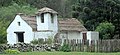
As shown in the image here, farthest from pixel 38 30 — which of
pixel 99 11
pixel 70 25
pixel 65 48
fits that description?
pixel 65 48

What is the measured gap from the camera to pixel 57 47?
132 feet

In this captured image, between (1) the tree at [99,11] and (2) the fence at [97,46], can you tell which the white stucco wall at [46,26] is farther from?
(2) the fence at [97,46]

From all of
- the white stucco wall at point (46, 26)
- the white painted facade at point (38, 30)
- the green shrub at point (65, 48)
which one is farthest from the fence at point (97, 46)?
the white stucco wall at point (46, 26)

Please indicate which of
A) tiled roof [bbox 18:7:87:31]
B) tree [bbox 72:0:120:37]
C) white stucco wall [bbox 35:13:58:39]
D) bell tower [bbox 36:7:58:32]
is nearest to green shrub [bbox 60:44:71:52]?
white stucco wall [bbox 35:13:58:39]

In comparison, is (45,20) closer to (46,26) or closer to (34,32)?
(46,26)

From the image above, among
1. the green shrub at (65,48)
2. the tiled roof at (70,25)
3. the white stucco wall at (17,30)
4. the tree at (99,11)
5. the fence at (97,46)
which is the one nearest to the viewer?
the fence at (97,46)

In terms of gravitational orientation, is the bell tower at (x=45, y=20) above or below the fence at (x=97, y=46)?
above

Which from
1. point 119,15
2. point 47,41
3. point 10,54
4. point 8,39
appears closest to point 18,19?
point 8,39

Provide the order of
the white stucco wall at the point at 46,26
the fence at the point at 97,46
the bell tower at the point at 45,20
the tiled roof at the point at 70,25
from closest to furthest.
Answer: the fence at the point at 97,46
the white stucco wall at the point at 46,26
the bell tower at the point at 45,20
the tiled roof at the point at 70,25

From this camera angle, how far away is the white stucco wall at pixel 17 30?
2088 inches

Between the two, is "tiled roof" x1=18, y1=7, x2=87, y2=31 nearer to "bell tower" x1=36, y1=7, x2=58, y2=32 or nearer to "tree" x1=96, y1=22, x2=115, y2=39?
"bell tower" x1=36, y1=7, x2=58, y2=32

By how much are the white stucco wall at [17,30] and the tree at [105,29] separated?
992 centimetres

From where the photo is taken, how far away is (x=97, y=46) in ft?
126

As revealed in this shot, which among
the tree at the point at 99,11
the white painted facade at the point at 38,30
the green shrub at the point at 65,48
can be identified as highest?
the tree at the point at 99,11
